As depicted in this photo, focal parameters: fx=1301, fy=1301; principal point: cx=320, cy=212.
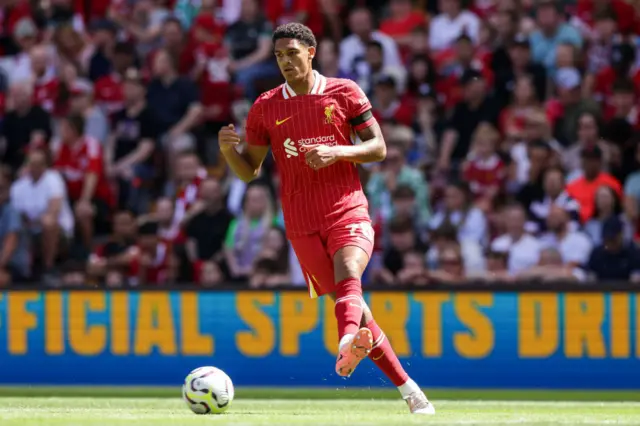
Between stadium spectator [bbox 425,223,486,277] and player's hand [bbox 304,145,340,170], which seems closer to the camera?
player's hand [bbox 304,145,340,170]

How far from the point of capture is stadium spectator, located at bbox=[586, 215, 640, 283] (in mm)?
13203

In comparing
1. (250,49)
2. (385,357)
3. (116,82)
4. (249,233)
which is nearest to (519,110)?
(249,233)

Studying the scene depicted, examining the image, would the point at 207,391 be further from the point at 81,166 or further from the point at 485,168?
the point at 81,166

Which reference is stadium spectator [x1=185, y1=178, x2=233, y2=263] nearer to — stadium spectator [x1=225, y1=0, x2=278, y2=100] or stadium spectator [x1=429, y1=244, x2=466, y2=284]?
stadium spectator [x1=225, y1=0, x2=278, y2=100]

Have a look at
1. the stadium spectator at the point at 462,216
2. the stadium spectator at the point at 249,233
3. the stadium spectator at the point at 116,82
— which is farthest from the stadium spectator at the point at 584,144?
the stadium spectator at the point at 116,82

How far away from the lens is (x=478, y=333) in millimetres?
12953

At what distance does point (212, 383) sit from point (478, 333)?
4.95 m

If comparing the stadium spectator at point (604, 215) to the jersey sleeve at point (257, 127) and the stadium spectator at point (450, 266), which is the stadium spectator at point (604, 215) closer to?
the stadium spectator at point (450, 266)

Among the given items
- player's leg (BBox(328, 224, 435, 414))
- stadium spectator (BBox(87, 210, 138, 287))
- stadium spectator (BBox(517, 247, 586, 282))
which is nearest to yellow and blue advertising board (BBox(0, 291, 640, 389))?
stadium spectator (BBox(517, 247, 586, 282))

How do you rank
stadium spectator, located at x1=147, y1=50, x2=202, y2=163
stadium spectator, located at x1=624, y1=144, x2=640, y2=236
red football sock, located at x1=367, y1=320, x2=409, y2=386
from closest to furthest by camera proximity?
red football sock, located at x1=367, y1=320, x2=409, y2=386 → stadium spectator, located at x1=624, y1=144, x2=640, y2=236 → stadium spectator, located at x1=147, y1=50, x2=202, y2=163

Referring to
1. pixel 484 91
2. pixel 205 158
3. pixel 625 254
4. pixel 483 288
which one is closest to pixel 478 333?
pixel 483 288

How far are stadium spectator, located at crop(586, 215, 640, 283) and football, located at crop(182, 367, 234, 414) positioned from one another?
5756mm

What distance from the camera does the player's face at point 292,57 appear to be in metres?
8.34

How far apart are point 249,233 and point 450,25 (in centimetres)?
382
